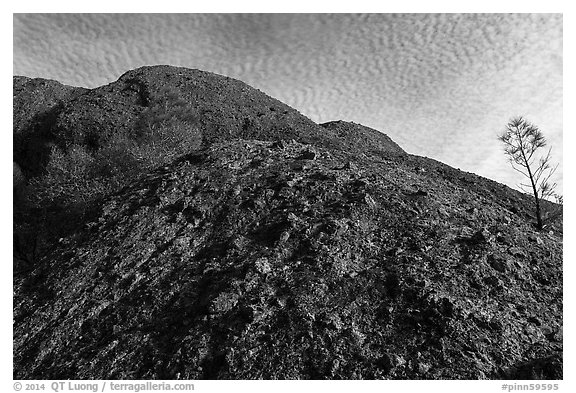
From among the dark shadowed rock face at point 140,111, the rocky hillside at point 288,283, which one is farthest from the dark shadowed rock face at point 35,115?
the rocky hillside at point 288,283

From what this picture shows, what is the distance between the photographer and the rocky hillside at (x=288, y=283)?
8.52 meters

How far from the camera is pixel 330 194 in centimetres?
1363

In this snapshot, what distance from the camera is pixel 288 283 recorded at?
10.2 metres

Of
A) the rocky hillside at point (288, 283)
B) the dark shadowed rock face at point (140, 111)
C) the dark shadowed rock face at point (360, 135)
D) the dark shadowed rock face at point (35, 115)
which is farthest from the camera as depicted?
the dark shadowed rock face at point (360, 135)

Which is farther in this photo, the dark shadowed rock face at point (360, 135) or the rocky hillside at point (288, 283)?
the dark shadowed rock face at point (360, 135)

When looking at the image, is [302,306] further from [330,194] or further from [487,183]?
[487,183]

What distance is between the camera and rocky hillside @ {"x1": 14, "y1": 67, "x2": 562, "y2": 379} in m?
8.52

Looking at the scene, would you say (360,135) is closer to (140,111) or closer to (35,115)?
(140,111)

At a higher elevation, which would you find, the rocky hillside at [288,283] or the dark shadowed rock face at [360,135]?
the dark shadowed rock face at [360,135]

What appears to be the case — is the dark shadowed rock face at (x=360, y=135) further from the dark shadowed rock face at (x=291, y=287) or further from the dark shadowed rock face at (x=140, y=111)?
the dark shadowed rock face at (x=291, y=287)

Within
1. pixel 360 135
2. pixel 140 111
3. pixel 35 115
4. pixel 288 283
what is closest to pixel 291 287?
pixel 288 283

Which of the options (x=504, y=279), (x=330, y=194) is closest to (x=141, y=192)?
(x=330, y=194)

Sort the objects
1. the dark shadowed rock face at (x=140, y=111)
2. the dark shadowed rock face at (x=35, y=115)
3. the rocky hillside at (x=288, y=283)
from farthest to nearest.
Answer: the dark shadowed rock face at (x=35, y=115)
the dark shadowed rock face at (x=140, y=111)
the rocky hillside at (x=288, y=283)

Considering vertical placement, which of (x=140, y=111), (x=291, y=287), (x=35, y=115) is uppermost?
(x=35, y=115)
